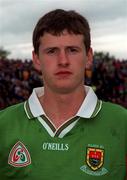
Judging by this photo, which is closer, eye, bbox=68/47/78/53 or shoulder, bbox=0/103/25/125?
eye, bbox=68/47/78/53

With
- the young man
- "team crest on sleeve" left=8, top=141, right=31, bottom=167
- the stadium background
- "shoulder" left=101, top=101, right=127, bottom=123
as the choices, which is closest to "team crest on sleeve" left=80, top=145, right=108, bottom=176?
the young man

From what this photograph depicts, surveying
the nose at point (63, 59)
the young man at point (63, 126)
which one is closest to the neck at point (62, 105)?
the young man at point (63, 126)

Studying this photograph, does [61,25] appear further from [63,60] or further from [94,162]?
[94,162]

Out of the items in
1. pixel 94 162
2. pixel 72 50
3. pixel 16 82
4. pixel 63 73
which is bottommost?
pixel 16 82

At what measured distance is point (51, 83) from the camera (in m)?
2.90

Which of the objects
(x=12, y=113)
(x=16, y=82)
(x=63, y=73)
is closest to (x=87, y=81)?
(x=16, y=82)

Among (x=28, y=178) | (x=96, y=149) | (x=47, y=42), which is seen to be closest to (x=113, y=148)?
(x=96, y=149)

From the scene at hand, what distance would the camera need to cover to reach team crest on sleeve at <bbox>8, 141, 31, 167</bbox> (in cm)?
292

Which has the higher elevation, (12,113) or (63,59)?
(63,59)

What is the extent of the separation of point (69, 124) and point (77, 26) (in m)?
0.61

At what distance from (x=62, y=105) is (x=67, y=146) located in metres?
0.30

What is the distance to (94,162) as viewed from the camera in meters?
2.89

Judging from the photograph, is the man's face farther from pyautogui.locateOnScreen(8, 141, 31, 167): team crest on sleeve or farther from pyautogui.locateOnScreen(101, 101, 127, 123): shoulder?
pyautogui.locateOnScreen(8, 141, 31, 167): team crest on sleeve

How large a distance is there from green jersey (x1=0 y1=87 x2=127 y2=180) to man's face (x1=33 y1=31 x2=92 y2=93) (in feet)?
0.78
